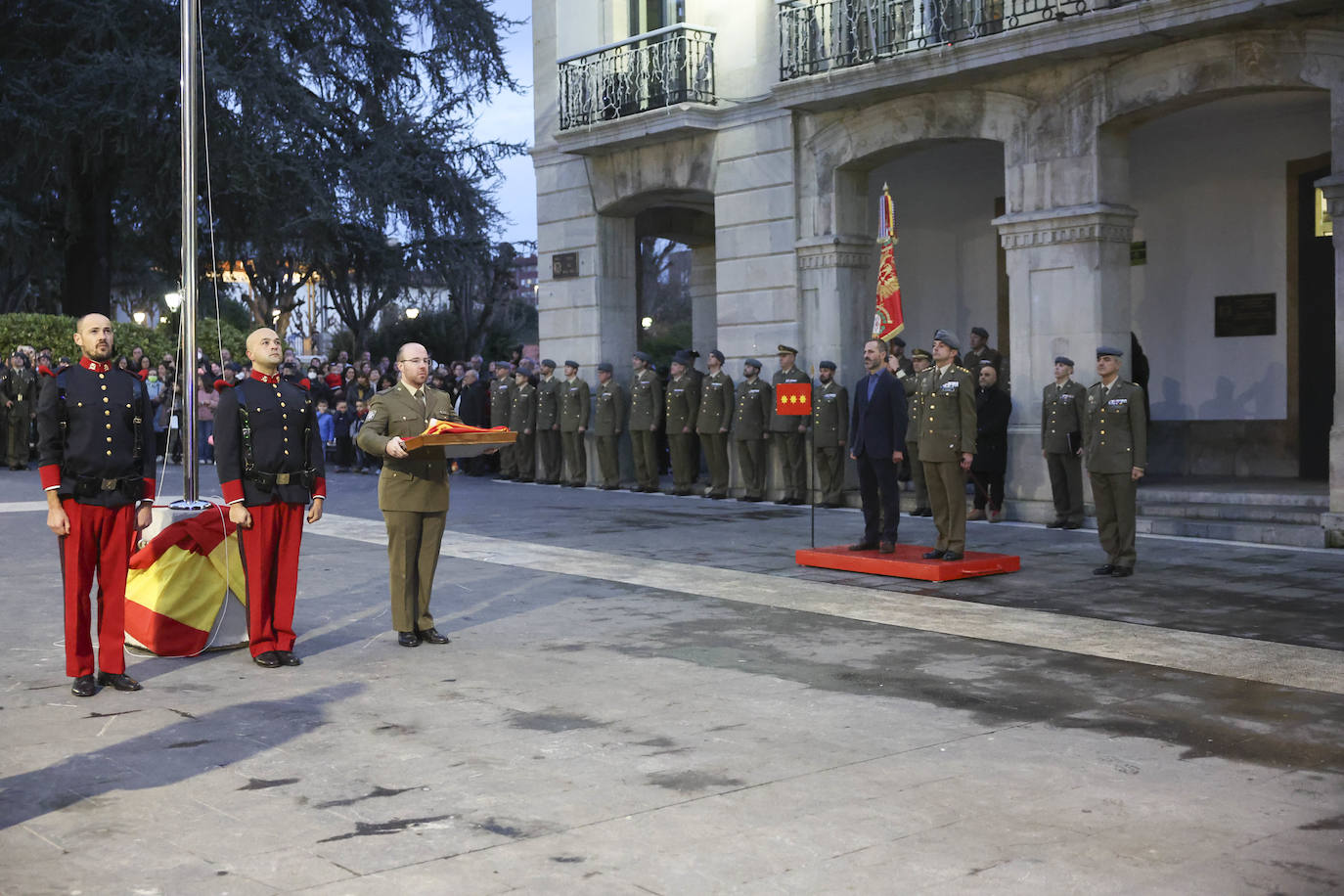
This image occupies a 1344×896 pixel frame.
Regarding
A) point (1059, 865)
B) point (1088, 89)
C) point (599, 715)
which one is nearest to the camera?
point (1059, 865)

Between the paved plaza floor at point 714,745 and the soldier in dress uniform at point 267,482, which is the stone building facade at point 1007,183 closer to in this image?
the paved plaza floor at point 714,745

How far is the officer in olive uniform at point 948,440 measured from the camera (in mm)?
11570

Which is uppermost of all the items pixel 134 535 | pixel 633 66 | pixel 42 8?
pixel 42 8

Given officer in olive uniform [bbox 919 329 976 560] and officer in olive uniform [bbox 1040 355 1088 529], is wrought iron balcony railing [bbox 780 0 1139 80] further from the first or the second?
officer in olive uniform [bbox 919 329 976 560]

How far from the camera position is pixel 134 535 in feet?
25.7

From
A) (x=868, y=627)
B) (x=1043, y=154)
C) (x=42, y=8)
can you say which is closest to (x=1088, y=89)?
(x=1043, y=154)

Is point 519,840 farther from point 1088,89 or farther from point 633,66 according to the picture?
point 633,66

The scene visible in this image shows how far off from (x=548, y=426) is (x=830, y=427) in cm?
559

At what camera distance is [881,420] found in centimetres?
1226

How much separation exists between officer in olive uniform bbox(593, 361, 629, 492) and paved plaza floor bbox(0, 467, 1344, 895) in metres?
9.49

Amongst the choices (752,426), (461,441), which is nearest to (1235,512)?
(752,426)

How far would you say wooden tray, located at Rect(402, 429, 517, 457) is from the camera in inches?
324

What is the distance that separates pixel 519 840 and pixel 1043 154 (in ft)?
40.6

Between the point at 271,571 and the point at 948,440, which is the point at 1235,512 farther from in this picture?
the point at 271,571
